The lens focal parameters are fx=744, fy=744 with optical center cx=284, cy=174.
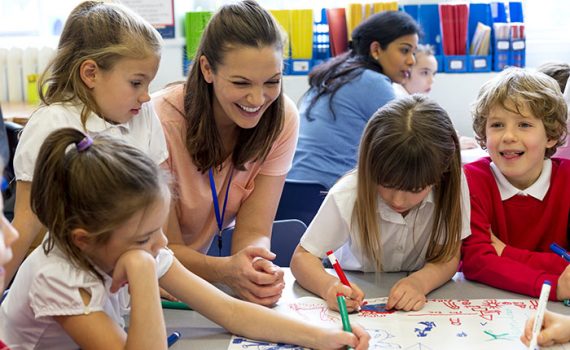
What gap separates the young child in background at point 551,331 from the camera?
125cm

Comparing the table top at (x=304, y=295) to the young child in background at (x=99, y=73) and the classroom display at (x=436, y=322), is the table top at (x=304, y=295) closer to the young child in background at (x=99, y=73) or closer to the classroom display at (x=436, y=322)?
the classroom display at (x=436, y=322)

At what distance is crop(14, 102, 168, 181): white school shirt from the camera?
1425 mm

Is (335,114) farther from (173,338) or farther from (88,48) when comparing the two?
(173,338)

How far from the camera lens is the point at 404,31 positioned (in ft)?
9.86

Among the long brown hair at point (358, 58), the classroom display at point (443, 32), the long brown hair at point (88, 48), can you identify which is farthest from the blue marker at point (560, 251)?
the classroom display at point (443, 32)

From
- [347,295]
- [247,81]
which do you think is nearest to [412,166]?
[347,295]

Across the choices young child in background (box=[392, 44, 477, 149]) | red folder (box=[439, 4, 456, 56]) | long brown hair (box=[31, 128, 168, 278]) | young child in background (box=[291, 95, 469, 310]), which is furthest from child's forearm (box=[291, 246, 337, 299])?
red folder (box=[439, 4, 456, 56])

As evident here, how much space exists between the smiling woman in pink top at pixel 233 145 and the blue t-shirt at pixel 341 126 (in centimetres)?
80

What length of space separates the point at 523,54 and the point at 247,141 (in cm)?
252

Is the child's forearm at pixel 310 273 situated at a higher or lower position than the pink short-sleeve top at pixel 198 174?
lower

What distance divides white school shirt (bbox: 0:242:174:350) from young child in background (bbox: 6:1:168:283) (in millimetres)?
213

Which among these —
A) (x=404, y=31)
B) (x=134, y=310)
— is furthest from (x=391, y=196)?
(x=404, y=31)

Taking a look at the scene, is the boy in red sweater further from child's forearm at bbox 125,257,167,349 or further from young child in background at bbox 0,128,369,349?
child's forearm at bbox 125,257,167,349

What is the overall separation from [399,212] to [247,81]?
438mm
